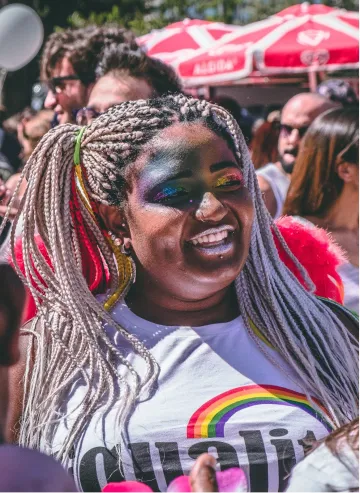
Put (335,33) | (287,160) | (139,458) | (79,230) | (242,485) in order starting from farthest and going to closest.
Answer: (335,33)
(287,160)
(79,230)
(139,458)
(242,485)

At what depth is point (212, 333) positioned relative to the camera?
1677 mm

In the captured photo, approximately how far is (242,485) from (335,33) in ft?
21.3

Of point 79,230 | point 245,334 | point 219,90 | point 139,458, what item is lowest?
point 219,90

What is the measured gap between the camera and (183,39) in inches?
334

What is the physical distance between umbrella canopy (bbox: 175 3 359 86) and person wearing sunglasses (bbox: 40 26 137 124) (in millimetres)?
3905

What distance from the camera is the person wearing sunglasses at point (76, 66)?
3322 millimetres

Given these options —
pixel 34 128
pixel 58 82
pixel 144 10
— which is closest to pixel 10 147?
pixel 34 128

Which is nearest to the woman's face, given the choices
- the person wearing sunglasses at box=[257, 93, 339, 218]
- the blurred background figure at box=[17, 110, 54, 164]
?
the person wearing sunglasses at box=[257, 93, 339, 218]

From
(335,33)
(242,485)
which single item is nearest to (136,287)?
(242,485)

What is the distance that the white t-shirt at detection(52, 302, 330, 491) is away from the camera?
1.53 m

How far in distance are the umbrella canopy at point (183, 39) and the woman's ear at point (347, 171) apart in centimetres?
508

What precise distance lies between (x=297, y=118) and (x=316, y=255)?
106 inches

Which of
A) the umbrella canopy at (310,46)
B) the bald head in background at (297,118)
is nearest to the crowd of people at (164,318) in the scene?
the bald head in background at (297,118)

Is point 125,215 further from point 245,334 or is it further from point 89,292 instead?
point 245,334
